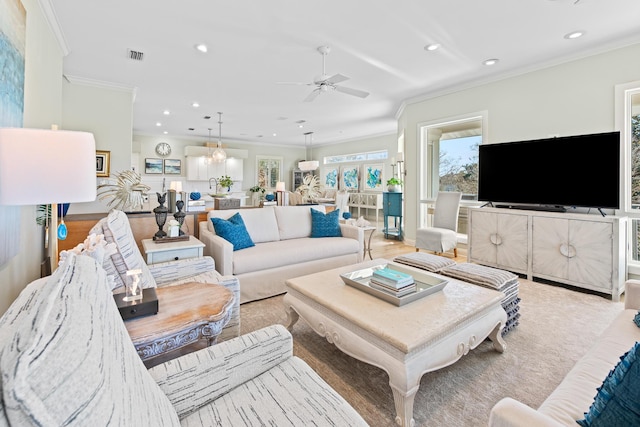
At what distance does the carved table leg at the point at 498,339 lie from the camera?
2.06 m

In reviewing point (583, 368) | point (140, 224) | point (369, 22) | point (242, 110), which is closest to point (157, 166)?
point (242, 110)

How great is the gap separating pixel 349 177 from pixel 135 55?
291 inches

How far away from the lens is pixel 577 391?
109 cm

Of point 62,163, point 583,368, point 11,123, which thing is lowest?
point 583,368

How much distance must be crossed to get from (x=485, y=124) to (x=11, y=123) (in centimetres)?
512

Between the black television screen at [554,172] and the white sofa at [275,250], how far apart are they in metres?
2.09

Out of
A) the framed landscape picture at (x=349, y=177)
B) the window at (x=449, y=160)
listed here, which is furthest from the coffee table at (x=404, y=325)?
the framed landscape picture at (x=349, y=177)

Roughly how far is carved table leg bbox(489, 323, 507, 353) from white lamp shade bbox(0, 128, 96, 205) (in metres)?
2.52

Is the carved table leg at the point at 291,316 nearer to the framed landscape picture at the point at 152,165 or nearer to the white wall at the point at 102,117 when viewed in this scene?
the white wall at the point at 102,117

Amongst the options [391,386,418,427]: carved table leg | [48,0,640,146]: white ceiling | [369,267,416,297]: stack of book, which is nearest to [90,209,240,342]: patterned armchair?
[369,267,416,297]: stack of book

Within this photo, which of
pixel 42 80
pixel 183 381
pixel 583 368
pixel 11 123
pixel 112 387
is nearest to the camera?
pixel 112 387

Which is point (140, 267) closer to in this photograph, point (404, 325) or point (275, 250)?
point (275, 250)

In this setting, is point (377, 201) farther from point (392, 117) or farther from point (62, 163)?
point (62, 163)

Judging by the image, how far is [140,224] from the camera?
11.0ft
